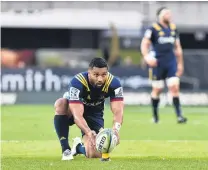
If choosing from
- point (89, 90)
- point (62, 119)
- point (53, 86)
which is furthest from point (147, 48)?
point (53, 86)

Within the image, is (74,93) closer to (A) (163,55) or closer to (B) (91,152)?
(B) (91,152)

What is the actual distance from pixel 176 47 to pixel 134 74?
7.77 m

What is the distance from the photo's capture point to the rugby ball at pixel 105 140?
9281mm

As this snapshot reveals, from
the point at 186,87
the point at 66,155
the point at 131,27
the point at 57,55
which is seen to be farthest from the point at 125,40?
the point at 66,155

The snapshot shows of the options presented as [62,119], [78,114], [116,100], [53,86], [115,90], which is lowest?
[53,86]

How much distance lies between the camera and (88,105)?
10.5 meters

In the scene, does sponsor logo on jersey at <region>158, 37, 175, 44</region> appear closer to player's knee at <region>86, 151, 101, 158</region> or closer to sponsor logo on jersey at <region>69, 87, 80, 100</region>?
player's knee at <region>86, 151, 101, 158</region>

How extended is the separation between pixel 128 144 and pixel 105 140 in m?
3.17

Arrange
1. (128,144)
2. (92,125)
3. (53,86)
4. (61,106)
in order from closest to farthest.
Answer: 1. (61,106)
2. (92,125)
3. (128,144)
4. (53,86)

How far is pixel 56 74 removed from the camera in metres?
25.0

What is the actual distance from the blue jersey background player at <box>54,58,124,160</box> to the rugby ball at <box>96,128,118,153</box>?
0.18 metres

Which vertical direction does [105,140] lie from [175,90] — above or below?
above

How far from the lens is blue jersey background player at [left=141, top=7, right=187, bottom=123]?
16734 millimetres

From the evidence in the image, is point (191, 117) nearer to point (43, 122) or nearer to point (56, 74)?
point (43, 122)
